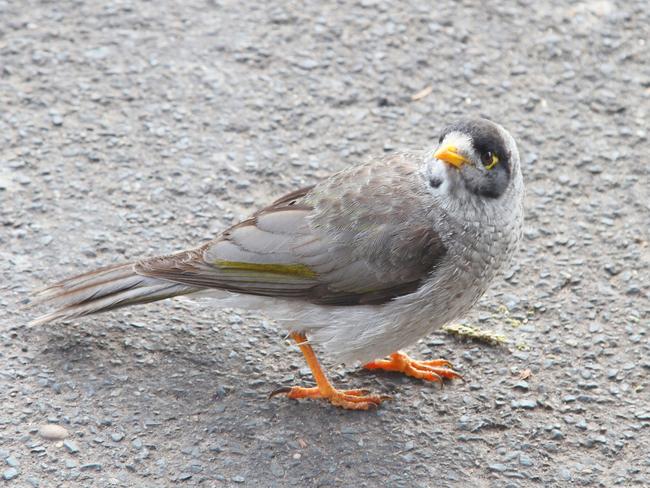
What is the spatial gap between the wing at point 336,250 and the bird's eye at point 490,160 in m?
0.35

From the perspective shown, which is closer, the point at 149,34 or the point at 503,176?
the point at 503,176

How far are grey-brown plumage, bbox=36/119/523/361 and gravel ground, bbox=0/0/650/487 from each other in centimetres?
50

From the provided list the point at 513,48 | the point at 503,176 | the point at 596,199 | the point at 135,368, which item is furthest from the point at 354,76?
the point at 135,368

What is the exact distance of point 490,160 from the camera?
5.41 meters

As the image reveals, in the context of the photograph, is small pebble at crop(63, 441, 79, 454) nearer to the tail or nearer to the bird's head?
the tail

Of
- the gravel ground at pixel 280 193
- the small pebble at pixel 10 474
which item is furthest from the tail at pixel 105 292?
the small pebble at pixel 10 474

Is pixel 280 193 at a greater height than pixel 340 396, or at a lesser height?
greater

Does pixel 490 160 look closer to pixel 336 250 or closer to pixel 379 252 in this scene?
pixel 379 252

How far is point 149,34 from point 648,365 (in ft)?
15.4

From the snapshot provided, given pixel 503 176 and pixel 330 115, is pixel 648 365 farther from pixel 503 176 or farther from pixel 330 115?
pixel 330 115

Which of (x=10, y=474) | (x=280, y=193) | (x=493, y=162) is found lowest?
(x=10, y=474)

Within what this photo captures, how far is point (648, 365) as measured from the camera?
584 centimetres

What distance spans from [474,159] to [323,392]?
1481 millimetres

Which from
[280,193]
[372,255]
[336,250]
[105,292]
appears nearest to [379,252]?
[372,255]
